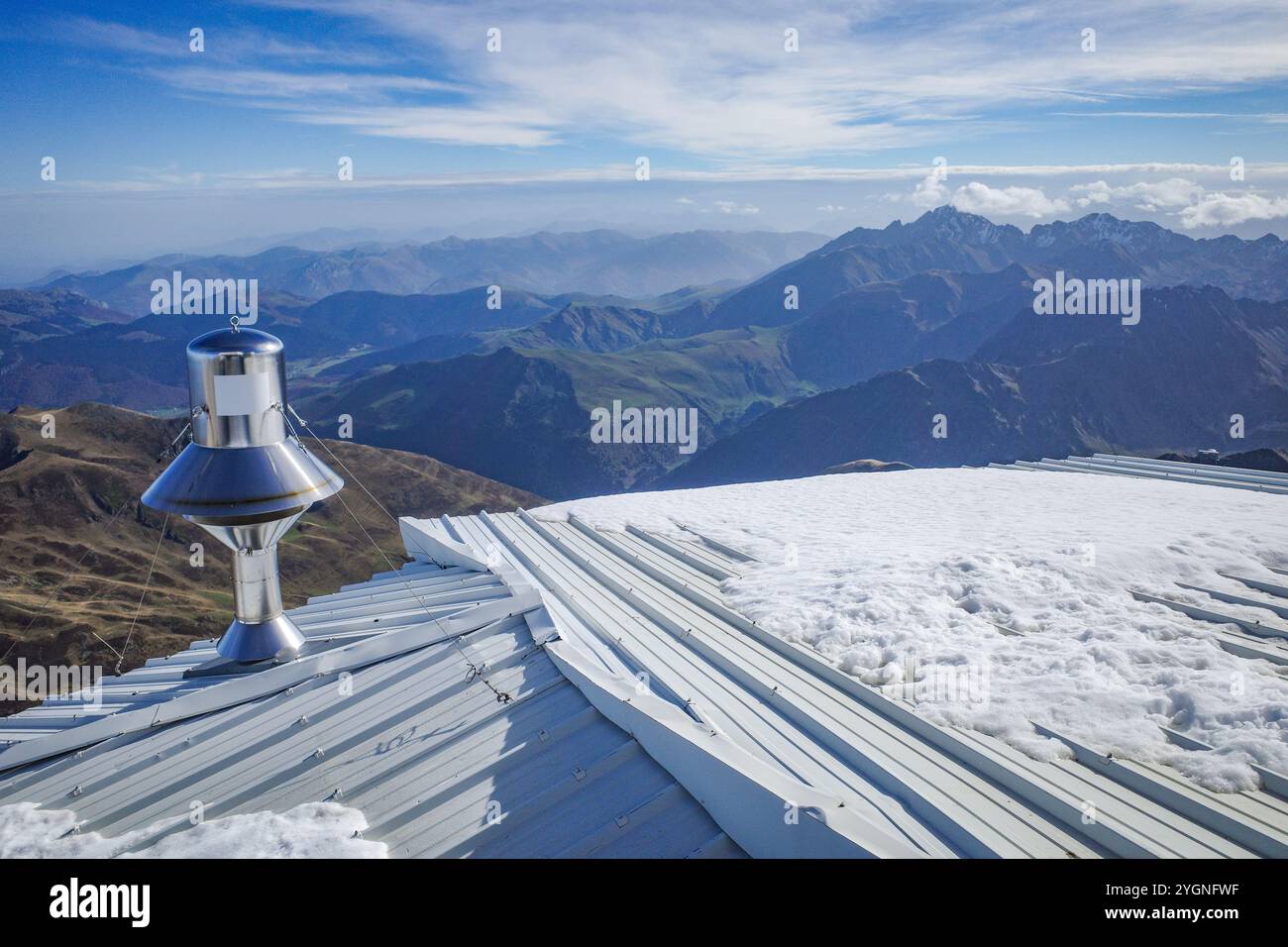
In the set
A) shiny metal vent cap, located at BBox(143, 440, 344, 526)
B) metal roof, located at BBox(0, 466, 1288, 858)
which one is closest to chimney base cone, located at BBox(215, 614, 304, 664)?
metal roof, located at BBox(0, 466, 1288, 858)

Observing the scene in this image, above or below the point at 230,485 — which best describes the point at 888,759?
below

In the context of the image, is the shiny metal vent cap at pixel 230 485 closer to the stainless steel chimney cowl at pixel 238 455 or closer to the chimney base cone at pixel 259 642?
the stainless steel chimney cowl at pixel 238 455

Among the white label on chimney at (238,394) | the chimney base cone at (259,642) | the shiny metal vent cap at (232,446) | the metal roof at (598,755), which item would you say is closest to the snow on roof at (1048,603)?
the metal roof at (598,755)

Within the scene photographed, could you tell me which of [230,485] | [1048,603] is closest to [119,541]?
[230,485]

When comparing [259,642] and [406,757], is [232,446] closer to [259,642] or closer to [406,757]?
[259,642]

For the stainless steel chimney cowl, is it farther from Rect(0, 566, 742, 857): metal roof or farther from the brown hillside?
the brown hillside
